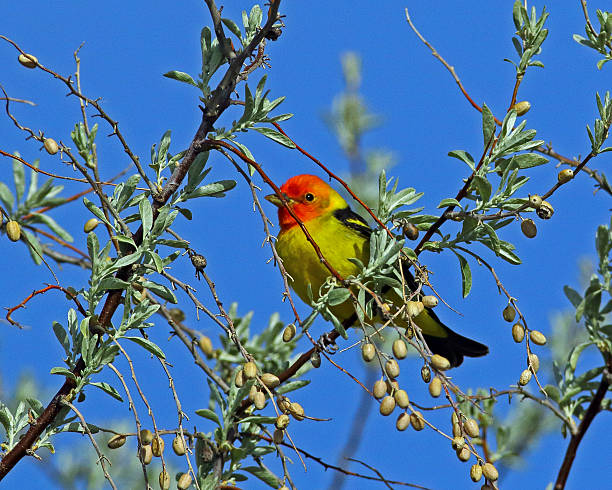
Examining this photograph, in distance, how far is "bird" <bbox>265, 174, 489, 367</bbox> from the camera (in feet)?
15.8

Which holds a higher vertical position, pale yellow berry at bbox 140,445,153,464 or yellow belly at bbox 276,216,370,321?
yellow belly at bbox 276,216,370,321

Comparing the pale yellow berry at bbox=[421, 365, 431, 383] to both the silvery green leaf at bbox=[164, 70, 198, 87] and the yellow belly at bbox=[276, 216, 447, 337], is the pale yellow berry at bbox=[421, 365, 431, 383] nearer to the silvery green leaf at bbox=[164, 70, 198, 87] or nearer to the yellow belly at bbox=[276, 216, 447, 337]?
the silvery green leaf at bbox=[164, 70, 198, 87]

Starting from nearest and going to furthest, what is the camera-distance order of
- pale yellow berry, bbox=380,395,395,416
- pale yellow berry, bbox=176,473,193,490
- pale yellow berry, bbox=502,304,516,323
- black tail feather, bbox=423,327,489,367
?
pale yellow berry, bbox=380,395,395,416, pale yellow berry, bbox=176,473,193,490, pale yellow berry, bbox=502,304,516,323, black tail feather, bbox=423,327,489,367

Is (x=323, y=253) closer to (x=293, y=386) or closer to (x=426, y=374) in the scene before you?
(x=293, y=386)

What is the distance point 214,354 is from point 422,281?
5.78 feet

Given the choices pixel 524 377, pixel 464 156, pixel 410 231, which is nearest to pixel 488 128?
pixel 464 156

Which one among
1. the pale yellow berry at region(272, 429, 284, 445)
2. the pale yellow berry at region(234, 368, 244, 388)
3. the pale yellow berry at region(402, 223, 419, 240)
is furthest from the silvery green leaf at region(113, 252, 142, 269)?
the pale yellow berry at region(402, 223, 419, 240)

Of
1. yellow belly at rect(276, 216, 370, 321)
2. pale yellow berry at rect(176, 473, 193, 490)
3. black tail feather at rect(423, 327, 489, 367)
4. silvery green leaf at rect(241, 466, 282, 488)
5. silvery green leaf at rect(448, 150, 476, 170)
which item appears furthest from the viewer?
black tail feather at rect(423, 327, 489, 367)

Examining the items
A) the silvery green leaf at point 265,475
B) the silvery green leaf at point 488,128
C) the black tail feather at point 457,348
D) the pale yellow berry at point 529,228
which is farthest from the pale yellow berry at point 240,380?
the black tail feather at point 457,348

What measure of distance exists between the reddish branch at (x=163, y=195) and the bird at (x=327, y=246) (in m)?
→ 1.37

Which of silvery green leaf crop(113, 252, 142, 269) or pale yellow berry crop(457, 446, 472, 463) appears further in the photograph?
silvery green leaf crop(113, 252, 142, 269)

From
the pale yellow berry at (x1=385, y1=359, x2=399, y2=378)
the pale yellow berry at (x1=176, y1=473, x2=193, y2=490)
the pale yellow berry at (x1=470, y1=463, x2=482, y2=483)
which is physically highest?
the pale yellow berry at (x1=385, y1=359, x2=399, y2=378)

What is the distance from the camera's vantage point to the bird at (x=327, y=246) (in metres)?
4.80

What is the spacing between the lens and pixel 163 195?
9.00 ft
